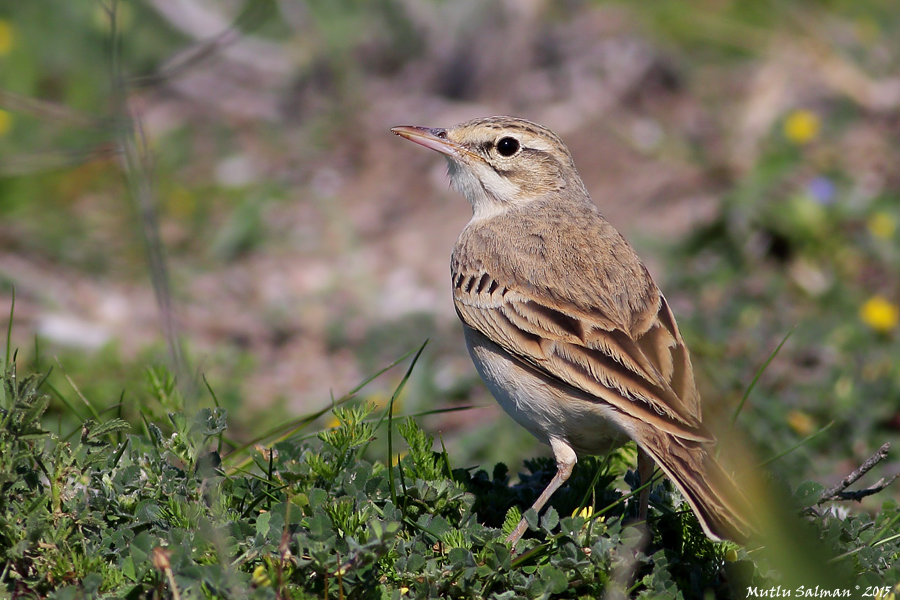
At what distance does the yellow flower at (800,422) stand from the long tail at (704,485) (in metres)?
3.40

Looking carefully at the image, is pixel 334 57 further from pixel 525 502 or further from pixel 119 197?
pixel 525 502

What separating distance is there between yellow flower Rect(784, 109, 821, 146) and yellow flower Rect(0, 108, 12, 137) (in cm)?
828

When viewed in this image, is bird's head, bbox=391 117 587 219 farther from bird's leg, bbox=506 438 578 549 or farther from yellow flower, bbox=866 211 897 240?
yellow flower, bbox=866 211 897 240

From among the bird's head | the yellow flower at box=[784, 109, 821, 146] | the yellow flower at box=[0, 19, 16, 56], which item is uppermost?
the yellow flower at box=[0, 19, 16, 56]

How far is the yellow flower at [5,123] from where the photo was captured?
10109 mm

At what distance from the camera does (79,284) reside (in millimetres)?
9133

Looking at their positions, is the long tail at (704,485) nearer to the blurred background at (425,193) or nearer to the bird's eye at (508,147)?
the bird's eye at (508,147)

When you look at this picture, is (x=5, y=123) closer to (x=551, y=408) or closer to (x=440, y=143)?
(x=440, y=143)

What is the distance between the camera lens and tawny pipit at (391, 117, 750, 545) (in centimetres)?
360

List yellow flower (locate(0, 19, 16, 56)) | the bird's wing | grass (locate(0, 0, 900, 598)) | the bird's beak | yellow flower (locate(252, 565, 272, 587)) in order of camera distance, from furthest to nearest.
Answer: yellow flower (locate(0, 19, 16, 56)) < the bird's beak < the bird's wing < grass (locate(0, 0, 900, 598)) < yellow flower (locate(252, 565, 272, 587))

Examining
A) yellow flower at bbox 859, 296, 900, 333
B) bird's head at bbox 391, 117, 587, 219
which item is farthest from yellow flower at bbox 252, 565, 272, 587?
yellow flower at bbox 859, 296, 900, 333

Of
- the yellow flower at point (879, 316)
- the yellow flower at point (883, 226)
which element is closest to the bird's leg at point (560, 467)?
the yellow flower at point (879, 316)

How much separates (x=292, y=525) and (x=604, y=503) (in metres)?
1.44

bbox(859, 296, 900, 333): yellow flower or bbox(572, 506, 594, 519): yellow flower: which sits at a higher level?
bbox(859, 296, 900, 333): yellow flower
